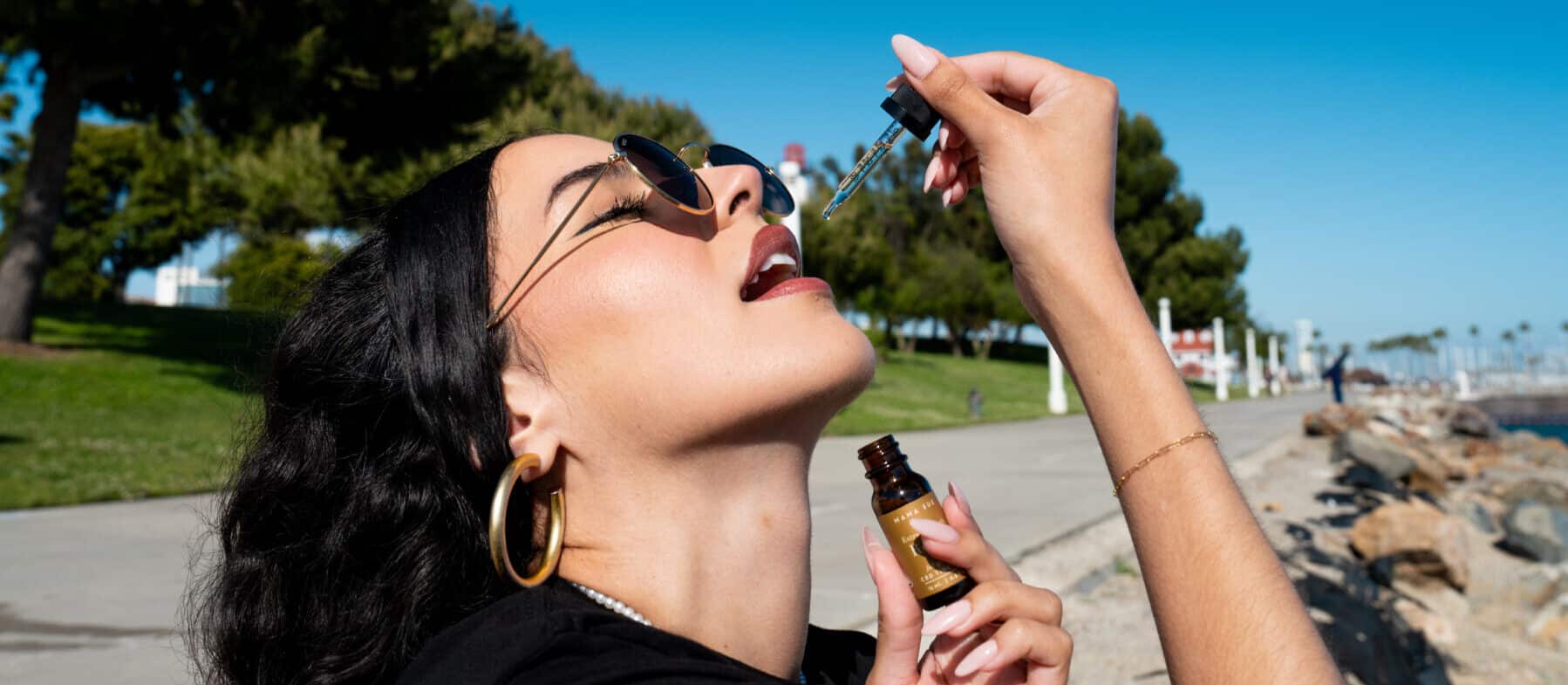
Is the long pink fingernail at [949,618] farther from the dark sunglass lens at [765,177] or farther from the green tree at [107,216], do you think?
the green tree at [107,216]

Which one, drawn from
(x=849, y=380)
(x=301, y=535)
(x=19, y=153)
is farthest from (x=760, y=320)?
(x=19, y=153)

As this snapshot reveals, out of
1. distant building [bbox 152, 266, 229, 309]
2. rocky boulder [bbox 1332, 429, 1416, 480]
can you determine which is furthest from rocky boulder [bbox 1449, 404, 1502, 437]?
distant building [bbox 152, 266, 229, 309]

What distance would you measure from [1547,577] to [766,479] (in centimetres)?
768

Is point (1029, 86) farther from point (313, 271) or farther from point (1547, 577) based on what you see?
point (1547, 577)

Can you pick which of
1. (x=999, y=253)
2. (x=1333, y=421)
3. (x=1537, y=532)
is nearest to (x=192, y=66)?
(x=1537, y=532)

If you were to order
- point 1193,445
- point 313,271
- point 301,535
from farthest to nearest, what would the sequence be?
point 313,271
point 301,535
point 1193,445

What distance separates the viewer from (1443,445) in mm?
19641

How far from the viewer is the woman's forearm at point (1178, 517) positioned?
1109 millimetres

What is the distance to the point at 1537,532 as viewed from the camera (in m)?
8.36

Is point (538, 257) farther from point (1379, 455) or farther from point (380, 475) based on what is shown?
point (1379, 455)

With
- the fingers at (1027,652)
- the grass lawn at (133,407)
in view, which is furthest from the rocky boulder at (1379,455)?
the fingers at (1027,652)

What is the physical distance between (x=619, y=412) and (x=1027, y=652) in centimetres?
66

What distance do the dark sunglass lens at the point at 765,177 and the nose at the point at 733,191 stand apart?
2.6 inches

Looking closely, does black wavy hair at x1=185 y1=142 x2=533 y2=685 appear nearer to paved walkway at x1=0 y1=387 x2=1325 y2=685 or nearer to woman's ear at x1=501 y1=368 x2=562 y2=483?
woman's ear at x1=501 y1=368 x2=562 y2=483
